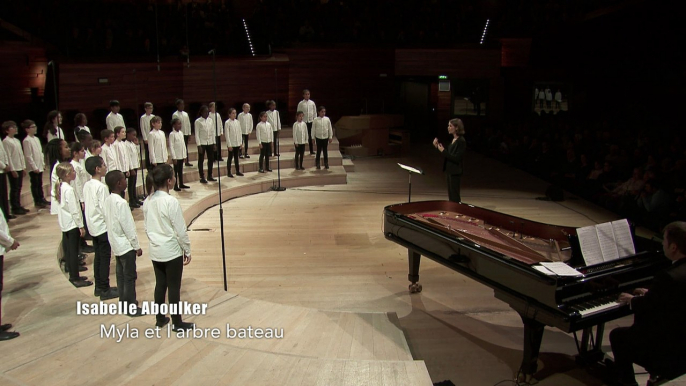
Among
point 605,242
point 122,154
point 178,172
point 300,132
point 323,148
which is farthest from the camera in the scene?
point 323,148

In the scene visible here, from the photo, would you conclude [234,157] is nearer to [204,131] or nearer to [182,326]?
[204,131]

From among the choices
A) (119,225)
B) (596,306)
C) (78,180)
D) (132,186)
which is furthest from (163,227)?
(132,186)

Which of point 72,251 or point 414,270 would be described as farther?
point 414,270

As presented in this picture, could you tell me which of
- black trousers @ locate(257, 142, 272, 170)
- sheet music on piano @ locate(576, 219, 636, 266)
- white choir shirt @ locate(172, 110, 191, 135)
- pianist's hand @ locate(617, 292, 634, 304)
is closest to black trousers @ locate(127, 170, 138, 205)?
white choir shirt @ locate(172, 110, 191, 135)

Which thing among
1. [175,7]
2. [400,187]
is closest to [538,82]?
[400,187]

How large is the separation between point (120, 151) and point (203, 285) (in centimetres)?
299

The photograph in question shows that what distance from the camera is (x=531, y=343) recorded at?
4070 millimetres

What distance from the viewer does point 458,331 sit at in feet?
17.1

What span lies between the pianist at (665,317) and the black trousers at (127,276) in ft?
11.6

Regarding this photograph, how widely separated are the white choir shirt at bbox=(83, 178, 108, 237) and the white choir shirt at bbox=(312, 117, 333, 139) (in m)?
6.98

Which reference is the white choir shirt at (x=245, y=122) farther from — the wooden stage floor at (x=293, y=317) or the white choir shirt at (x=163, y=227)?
the white choir shirt at (x=163, y=227)

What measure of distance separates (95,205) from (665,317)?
4.18 m

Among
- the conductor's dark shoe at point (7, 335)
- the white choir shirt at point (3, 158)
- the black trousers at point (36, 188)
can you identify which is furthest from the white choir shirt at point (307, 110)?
the conductor's dark shoe at point (7, 335)

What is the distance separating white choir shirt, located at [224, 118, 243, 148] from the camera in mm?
10695
